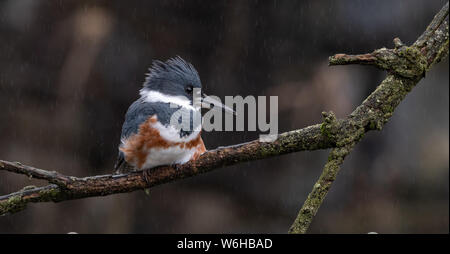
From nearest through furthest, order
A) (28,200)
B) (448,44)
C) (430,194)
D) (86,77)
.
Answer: (448,44) < (28,200) < (86,77) < (430,194)

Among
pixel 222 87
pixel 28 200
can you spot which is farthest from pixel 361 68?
pixel 28 200

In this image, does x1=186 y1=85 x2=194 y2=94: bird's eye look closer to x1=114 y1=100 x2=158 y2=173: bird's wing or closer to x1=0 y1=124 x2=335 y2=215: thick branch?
x1=114 y1=100 x2=158 y2=173: bird's wing

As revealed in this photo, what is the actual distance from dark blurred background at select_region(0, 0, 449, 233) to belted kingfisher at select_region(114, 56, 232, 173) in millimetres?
1258

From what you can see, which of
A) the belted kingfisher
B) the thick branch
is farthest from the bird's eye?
the thick branch

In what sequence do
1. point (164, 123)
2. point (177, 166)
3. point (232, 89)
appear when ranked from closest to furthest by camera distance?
1. point (177, 166)
2. point (164, 123)
3. point (232, 89)

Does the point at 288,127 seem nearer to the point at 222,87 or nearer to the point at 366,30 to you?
the point at 222,87

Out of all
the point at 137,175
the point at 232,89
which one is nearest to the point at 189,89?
the point at 137,175

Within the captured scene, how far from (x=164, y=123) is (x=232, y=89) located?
1597mm

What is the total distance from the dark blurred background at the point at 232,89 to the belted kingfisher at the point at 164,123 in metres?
1.26

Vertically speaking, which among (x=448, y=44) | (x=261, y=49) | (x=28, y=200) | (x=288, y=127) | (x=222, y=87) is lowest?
(x=28, y=200)

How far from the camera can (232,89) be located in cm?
381

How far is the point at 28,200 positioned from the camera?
1729mm

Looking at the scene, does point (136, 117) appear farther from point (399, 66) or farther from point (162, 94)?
point (399, 66)

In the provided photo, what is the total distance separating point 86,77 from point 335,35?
5.78 feet
